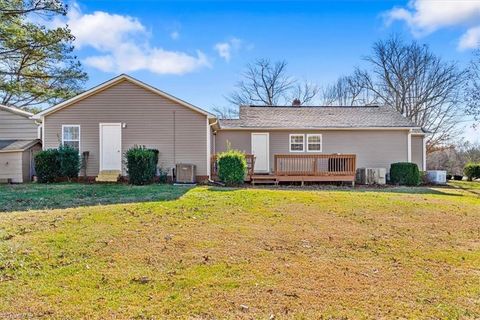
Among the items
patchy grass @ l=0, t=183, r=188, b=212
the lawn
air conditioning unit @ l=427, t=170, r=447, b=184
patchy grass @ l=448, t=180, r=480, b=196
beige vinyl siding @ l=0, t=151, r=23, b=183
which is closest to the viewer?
the lawn

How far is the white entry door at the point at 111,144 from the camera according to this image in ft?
49.2

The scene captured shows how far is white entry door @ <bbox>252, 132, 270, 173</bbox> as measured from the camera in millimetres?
18031

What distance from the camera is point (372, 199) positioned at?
10641mm

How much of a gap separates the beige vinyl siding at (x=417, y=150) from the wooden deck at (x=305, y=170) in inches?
257

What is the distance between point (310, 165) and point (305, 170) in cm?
31

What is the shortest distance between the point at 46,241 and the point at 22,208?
343cm

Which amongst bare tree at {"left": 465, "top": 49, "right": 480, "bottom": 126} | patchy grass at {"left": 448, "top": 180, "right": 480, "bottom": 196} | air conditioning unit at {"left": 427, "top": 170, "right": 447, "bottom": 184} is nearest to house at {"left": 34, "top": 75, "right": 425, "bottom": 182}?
air conditioning unit at {"left": 427, "top": 170, "right": 447, "bottom": 184}

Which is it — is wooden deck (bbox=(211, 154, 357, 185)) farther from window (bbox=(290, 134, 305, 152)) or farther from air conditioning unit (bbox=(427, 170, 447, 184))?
air conditioning unit (bbox=(427, 170, 447, 184))

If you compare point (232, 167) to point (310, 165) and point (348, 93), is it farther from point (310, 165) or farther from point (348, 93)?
point (348, 93)

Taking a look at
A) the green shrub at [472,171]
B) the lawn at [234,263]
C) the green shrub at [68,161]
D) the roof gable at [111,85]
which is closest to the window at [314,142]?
the roof gable at [111,85]

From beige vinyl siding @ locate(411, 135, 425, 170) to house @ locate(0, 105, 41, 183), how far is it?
60.8ft

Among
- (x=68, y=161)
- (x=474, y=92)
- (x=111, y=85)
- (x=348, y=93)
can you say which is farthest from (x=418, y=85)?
(x=68, y=161)

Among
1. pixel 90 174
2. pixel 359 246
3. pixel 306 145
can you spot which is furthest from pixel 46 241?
pixel 306 145

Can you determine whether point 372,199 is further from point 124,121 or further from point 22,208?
point 124,121
